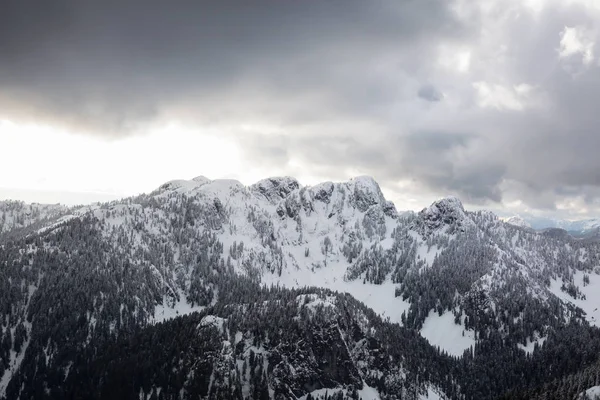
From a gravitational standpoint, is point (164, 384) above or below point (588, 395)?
below

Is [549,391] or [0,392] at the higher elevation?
[549,391]

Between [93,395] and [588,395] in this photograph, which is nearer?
[588,395]

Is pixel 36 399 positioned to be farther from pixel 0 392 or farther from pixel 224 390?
pixel 224 390

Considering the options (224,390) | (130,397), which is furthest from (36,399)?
(224,390)

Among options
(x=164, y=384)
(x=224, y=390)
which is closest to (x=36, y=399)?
(x=164, y=384)

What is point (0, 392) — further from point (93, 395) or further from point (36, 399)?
point (93, 395)

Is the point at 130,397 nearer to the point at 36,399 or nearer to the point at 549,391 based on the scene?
the point at 36,399

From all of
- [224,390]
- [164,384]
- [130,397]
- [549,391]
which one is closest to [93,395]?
[130,397]

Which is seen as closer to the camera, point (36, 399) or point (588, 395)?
point (588, 395)
